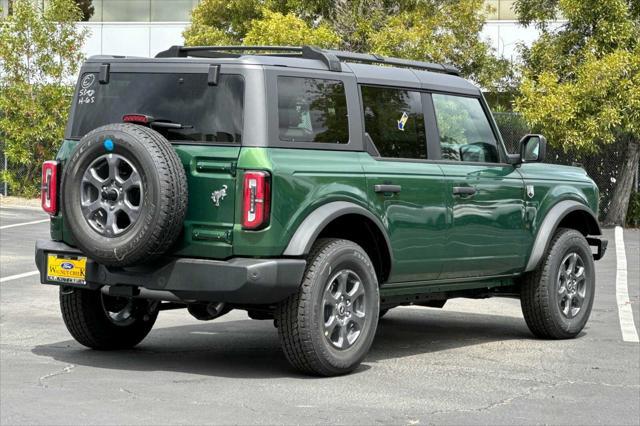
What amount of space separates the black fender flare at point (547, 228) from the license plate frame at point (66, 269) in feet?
12.0

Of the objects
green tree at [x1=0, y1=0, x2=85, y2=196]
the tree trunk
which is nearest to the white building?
green tree at [x1=0, y1=0, x2=85, y2=196]

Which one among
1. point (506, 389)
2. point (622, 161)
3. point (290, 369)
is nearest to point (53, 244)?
point (290, 369)

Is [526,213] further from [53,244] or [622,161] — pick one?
[622,161]

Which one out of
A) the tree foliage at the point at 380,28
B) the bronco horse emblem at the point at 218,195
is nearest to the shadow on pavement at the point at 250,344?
the bronco horse emblem at the point at 218,195

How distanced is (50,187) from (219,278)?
156cm

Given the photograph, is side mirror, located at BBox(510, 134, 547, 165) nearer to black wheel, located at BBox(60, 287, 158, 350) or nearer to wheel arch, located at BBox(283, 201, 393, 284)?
wheel arch, located at BBox(283, 201, 393, 284)

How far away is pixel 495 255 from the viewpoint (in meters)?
9.80

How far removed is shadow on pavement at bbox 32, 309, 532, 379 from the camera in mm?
8594

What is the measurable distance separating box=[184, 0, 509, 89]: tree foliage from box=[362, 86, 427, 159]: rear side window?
681 inches

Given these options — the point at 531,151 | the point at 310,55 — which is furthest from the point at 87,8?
the point at 310,55

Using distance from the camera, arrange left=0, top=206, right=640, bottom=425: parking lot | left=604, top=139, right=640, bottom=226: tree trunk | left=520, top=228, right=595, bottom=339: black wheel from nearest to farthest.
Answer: left=0, top=206, right=640, bottom=425: parking lot → left=520, top=228, right=595, bottom=339: black wheel → left=604, top=139, right=640, bottom=226: tree trunk

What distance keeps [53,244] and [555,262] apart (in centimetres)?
408

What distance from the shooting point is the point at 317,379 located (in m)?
8.18

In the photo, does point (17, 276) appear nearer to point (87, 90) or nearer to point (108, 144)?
point (87, 90)
